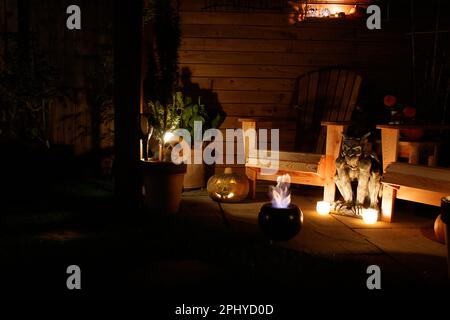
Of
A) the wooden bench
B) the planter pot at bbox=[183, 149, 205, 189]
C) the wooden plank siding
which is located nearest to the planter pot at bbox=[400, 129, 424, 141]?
the wooden bench

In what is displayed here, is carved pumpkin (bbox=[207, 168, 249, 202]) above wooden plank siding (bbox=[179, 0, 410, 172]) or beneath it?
beneath

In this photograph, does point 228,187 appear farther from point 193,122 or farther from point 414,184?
point 414,184

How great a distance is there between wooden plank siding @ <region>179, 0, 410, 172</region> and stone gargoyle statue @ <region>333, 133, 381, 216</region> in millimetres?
1555

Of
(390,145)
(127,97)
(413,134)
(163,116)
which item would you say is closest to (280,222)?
(390,145)

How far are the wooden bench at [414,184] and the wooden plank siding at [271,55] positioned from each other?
193 cm

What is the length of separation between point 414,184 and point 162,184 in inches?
88.2

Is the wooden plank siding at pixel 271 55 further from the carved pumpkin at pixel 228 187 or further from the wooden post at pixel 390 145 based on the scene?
the wooden post at pixel 390 145

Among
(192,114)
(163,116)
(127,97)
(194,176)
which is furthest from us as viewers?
(194,176)

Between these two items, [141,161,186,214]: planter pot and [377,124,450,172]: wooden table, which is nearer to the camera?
[377,124,450,172]: wooden table

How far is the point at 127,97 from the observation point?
15.2 feet

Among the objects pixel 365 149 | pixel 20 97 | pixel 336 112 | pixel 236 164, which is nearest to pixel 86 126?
pixel 20 97

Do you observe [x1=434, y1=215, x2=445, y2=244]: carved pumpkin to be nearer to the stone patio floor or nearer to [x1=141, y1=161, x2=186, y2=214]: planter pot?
the stone patio floor

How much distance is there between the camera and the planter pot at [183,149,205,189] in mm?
6121

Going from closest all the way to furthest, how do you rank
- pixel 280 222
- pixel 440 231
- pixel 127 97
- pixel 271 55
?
pixel 280 222 → pixel 440 231 → pixel 127 97 → pixel 271 55
